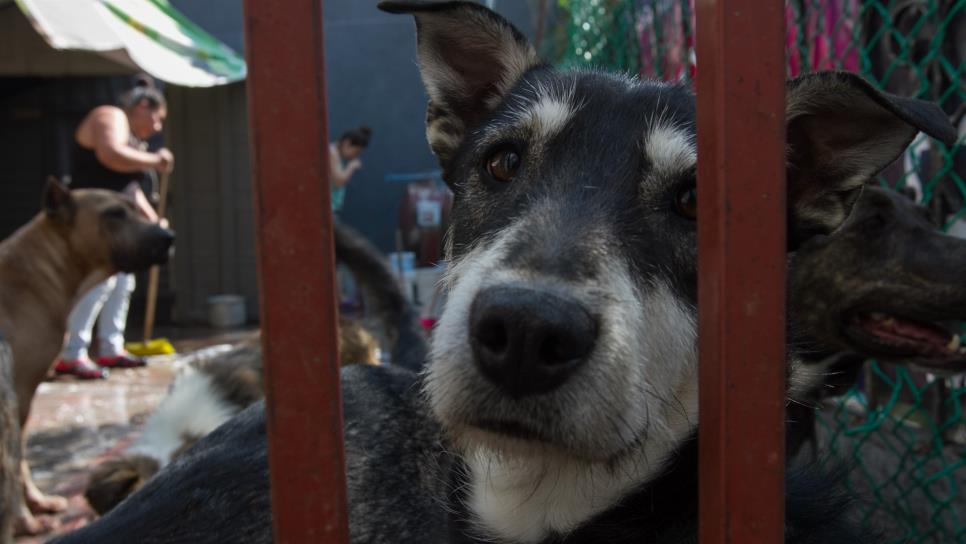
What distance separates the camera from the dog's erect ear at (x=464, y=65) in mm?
2217

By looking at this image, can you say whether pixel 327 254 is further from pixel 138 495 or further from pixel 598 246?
pixel 138 495

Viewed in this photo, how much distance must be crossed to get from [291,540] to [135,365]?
8.86 metres

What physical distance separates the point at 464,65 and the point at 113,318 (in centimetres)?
798

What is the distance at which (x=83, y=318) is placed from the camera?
314 inches

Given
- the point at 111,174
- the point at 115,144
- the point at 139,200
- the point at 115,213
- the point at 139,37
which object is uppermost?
the point at 139,37

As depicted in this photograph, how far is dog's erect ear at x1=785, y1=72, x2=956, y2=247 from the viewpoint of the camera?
5.87 feet

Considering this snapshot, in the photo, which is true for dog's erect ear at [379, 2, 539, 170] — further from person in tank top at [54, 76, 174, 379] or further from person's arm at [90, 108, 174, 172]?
person's arm at [90, 108, 174, 172]

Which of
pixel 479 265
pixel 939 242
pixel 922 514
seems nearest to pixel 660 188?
pixel 479 265

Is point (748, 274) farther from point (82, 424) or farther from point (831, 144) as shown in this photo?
point (82, 424)

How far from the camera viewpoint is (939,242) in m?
3.70

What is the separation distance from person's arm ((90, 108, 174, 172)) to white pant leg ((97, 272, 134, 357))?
157cm

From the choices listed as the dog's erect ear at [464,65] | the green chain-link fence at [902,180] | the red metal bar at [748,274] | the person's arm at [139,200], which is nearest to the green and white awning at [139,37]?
the person's arm at [139,200]

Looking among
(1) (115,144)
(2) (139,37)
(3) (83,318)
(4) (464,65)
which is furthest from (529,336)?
(2) (139,37)

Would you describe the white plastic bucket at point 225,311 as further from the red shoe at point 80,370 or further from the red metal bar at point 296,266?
the red metal bar at point 296,266
